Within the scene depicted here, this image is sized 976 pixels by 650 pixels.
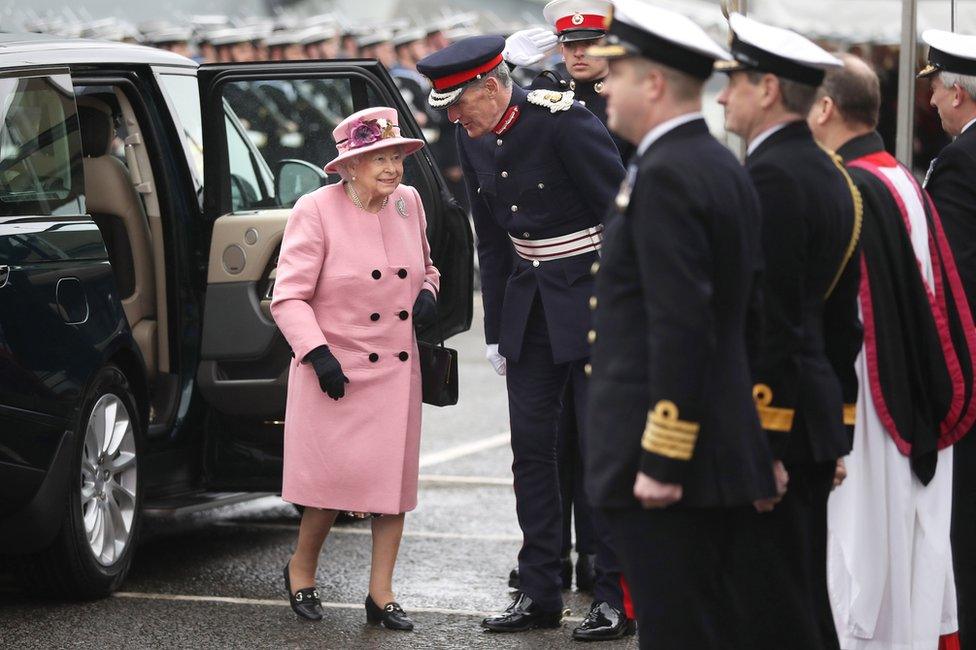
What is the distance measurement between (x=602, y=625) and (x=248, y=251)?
1.88 m

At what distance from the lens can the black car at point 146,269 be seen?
556 centimetres

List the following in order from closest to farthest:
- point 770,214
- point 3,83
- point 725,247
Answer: point 725,247, point 770,214, point 3,83

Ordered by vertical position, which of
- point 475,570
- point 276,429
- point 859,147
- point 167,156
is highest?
point 859,147

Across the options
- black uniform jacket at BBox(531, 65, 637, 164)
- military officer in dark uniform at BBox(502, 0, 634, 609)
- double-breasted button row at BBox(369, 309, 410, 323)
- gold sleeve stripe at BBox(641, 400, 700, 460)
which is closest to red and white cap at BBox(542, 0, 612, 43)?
military officer in dark uniform at BBox(502, 0, 634, 609)

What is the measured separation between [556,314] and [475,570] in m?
1.38

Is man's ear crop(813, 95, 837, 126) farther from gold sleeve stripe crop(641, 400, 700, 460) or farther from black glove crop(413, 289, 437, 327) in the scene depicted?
black glove crop(413, 289, 437, 327)

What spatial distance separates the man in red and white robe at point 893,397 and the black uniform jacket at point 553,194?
45.6 inches

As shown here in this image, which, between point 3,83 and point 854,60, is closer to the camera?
point 854,60

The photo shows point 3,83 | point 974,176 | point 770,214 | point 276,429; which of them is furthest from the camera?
point 276,429

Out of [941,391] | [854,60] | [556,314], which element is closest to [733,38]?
[854,60]

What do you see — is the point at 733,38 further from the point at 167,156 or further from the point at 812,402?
the point at 167,156

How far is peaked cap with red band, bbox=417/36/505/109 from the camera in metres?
5.46

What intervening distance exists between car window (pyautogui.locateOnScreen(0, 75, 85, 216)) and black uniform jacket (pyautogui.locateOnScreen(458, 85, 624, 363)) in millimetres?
1366

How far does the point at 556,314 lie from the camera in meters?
5.63
